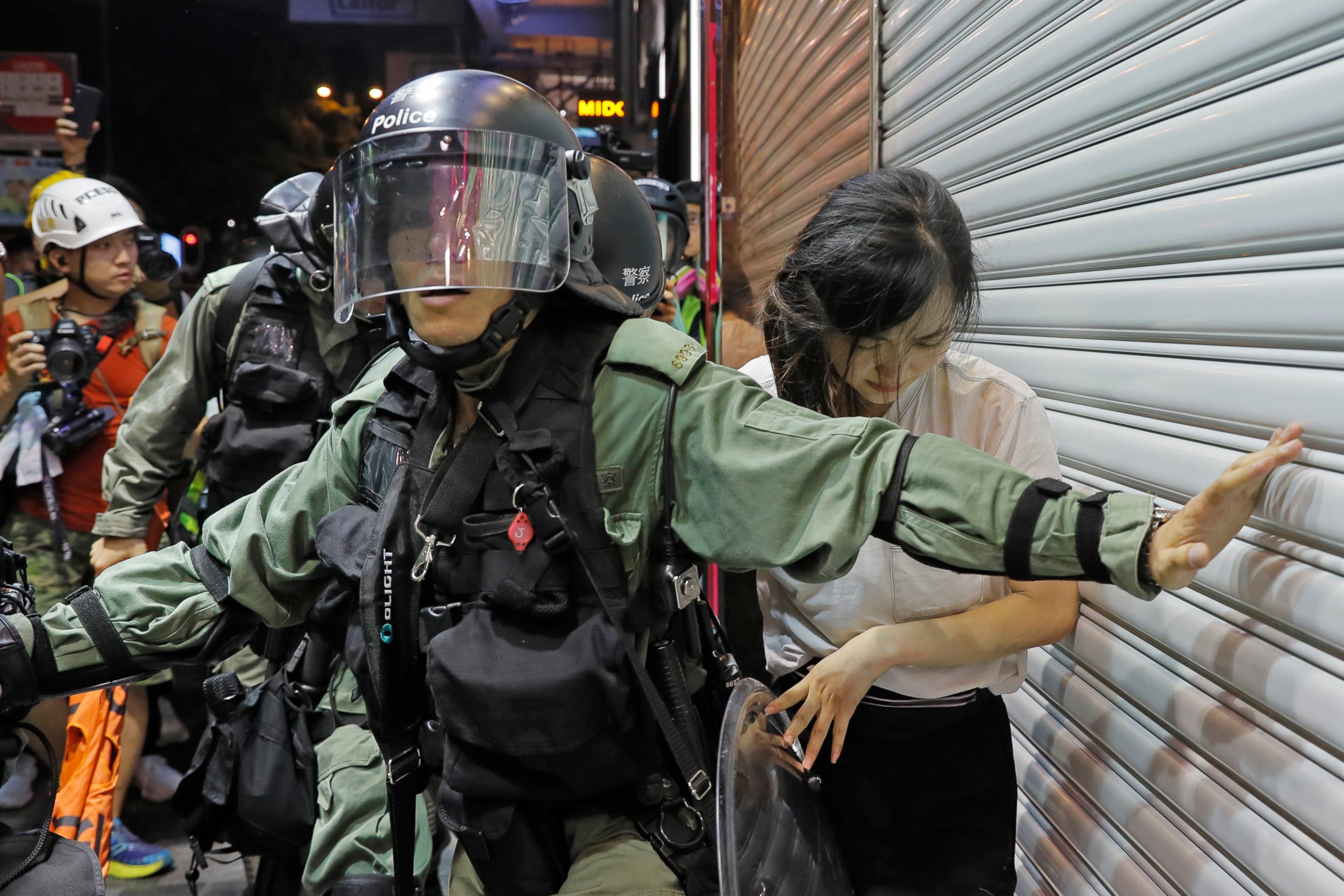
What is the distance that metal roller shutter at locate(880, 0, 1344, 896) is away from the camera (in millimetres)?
1069

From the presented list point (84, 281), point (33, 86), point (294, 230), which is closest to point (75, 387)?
point (84, 281)

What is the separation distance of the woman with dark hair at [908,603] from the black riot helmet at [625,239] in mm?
648

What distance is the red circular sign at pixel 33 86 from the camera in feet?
17.2

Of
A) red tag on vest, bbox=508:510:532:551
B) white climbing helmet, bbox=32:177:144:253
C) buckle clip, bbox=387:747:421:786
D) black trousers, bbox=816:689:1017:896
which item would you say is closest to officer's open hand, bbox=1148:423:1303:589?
black trousers, bbox=816:689:1017:896

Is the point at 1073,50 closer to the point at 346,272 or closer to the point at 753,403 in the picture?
the point at 753,403

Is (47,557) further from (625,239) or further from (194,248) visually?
(625,239)

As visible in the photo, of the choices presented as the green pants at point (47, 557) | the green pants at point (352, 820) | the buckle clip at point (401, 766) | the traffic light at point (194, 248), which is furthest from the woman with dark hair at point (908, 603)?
the traffic light at point (194, 248)

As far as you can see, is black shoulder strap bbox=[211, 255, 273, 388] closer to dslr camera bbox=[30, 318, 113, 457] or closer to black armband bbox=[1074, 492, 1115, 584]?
dslr camera bbox=[30, 318, 113, 457]

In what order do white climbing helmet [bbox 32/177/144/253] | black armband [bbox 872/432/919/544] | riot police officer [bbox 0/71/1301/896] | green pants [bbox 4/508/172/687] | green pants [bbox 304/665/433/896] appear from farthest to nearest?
1. white climbing helmet [bbox 32/177/144/253]
2. green pants [bbox 4/508/172/687]
3. green pants [bbox 304/665/433/896]
4. riot police officer [bbox 0/71/1301/896]
5. black armband [bbox 872/432/919/544]

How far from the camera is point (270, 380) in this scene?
3.08m

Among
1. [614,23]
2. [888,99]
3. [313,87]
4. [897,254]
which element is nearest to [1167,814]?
[897,254]

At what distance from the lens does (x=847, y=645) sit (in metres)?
1.50

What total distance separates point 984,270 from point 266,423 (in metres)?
2.15

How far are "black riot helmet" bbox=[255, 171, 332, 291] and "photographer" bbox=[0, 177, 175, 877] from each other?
0.92 metres
